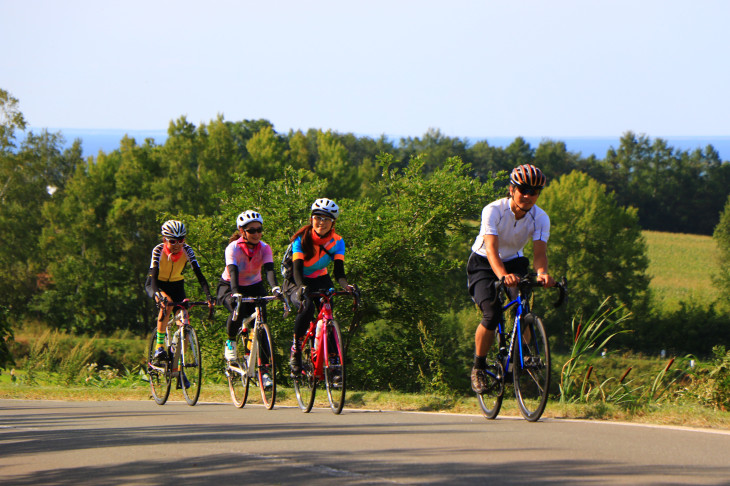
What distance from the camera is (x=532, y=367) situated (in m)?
7.17

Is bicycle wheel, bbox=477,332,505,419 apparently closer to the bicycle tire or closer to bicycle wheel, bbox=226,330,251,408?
the bicycle tire

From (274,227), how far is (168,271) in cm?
1201

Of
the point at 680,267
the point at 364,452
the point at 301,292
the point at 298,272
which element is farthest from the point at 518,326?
the point at 680,267

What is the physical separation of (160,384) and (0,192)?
1975 inches

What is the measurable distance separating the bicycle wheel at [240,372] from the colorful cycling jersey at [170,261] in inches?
46.4

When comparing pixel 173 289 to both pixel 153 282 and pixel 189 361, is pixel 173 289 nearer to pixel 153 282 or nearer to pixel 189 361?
pixel 153 282

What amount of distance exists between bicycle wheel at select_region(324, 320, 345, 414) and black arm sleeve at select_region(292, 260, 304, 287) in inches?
19.9

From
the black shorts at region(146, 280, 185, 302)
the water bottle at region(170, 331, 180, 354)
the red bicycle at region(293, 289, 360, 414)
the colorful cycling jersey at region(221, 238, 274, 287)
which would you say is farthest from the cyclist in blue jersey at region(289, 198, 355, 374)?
the black shorts at region(146, 280, 185, 302)

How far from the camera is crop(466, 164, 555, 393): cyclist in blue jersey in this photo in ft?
23.7

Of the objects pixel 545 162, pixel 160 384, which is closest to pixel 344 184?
Result: pixel 545 162

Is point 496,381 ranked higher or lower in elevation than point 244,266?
lower

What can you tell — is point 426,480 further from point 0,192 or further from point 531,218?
point 0,192

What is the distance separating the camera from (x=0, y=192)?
56.8 meters

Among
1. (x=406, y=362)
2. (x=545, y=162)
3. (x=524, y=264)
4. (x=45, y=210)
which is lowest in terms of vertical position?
(x=406, y=362)
